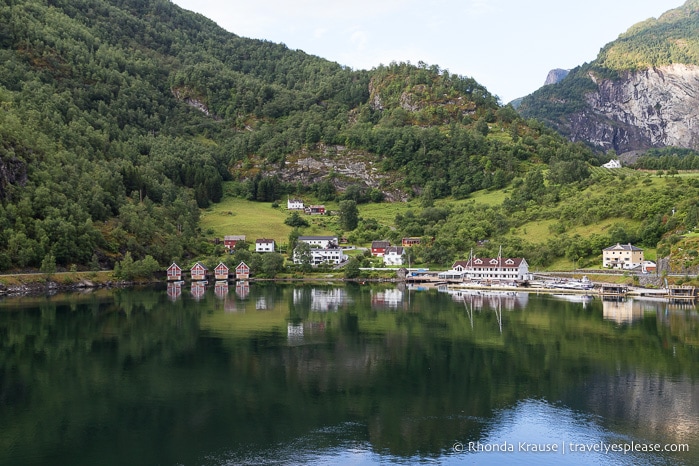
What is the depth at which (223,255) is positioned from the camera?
124m

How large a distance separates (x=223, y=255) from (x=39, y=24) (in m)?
115

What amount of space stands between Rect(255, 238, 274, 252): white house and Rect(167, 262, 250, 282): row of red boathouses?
1212cm

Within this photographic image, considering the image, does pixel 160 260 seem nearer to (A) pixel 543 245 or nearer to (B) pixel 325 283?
(B) pixel 325 283

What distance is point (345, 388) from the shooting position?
36.3 m

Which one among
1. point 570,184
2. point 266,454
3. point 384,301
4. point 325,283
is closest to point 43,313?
point 384,301

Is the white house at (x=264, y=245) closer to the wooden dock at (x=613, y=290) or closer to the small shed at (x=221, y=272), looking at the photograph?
the small shed at (x=221, y=272)

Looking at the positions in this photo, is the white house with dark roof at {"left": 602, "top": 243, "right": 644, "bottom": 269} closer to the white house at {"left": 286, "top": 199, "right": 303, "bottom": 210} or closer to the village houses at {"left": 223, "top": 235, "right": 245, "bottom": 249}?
the village houses at {"left": 223, "top": 235, "right": 245, "bottom": 249}

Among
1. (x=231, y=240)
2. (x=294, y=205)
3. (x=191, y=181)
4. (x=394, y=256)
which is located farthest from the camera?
(x=294, y=205)

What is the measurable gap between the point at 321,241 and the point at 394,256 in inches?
621

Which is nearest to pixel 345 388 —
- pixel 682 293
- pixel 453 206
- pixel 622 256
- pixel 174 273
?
pixel 682 293

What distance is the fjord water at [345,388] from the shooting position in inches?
1080

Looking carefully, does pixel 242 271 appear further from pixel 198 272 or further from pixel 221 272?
pixel 198 272

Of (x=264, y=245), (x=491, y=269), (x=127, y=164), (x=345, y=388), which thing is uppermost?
(x=127, y=164)

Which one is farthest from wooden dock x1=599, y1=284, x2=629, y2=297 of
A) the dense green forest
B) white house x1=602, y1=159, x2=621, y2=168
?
white house x1=602, y1=159, x2=621, y2=168
